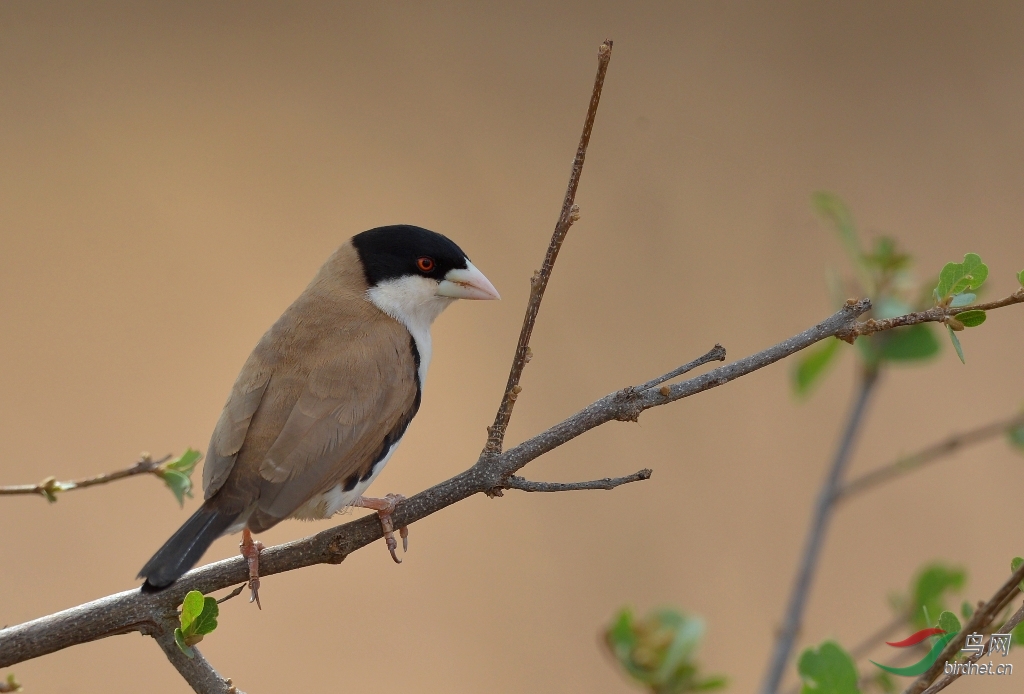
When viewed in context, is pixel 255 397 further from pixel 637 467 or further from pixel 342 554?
pixel 637 467

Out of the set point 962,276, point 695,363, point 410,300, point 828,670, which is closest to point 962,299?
point 962,276

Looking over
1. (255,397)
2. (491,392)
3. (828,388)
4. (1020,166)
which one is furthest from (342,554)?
(1020,166)

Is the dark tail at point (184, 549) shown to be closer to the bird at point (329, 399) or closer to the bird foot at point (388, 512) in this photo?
the bird at point (329, 399)

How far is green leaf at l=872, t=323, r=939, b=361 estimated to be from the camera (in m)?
1.35

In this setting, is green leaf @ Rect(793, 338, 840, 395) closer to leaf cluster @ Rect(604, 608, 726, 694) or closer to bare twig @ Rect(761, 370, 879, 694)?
bare twig @ Rect(761, 370, 879, 694)

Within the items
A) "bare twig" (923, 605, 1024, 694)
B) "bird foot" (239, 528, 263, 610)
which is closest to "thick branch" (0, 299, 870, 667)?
"bird foot" (239, 528, 263, 610)

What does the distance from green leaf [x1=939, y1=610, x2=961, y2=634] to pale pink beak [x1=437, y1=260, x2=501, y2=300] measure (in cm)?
98

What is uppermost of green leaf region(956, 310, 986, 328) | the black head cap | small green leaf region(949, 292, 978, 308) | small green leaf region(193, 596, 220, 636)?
the black head cap

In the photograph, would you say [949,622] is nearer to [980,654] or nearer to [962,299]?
[980,654]

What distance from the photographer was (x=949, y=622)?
0.85 metres

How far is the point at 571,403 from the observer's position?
3027mm

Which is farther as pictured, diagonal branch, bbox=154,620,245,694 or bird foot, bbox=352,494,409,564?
bird foot, bbox=352,494,409,564

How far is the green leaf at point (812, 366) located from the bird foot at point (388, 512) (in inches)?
27.1

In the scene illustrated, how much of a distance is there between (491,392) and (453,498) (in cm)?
195
